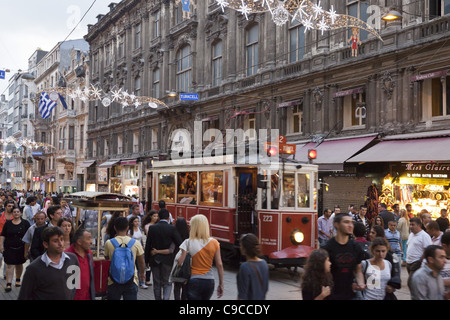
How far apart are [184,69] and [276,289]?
2279cm

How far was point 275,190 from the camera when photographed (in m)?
11.8

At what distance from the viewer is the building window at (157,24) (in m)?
33.9

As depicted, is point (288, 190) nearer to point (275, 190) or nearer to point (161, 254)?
point (275, 190)

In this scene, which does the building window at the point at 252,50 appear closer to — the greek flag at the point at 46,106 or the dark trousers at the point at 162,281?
the greek flag at the point at 46,106

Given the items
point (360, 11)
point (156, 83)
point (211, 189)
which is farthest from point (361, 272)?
point (156, 83)

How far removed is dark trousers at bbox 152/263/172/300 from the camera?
304 inches

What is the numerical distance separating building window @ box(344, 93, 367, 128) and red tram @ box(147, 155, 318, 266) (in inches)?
294

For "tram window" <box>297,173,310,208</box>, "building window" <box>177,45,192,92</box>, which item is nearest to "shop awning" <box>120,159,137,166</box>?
"building window" <box>177,45,192,92</box>

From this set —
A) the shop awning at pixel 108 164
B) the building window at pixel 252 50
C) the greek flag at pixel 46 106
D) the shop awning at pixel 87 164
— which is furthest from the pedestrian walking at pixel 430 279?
the shop awning at pixel 87 164

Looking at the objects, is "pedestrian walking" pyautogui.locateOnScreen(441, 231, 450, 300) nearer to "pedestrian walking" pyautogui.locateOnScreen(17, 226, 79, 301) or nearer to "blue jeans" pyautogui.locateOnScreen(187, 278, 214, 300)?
"blue jeans" pyautogui.locateOnScreen(187, 278, 214, 300)

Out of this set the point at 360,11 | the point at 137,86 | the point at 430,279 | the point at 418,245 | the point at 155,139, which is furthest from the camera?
the point at 137,86

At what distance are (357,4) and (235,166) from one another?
1078 centimetres
